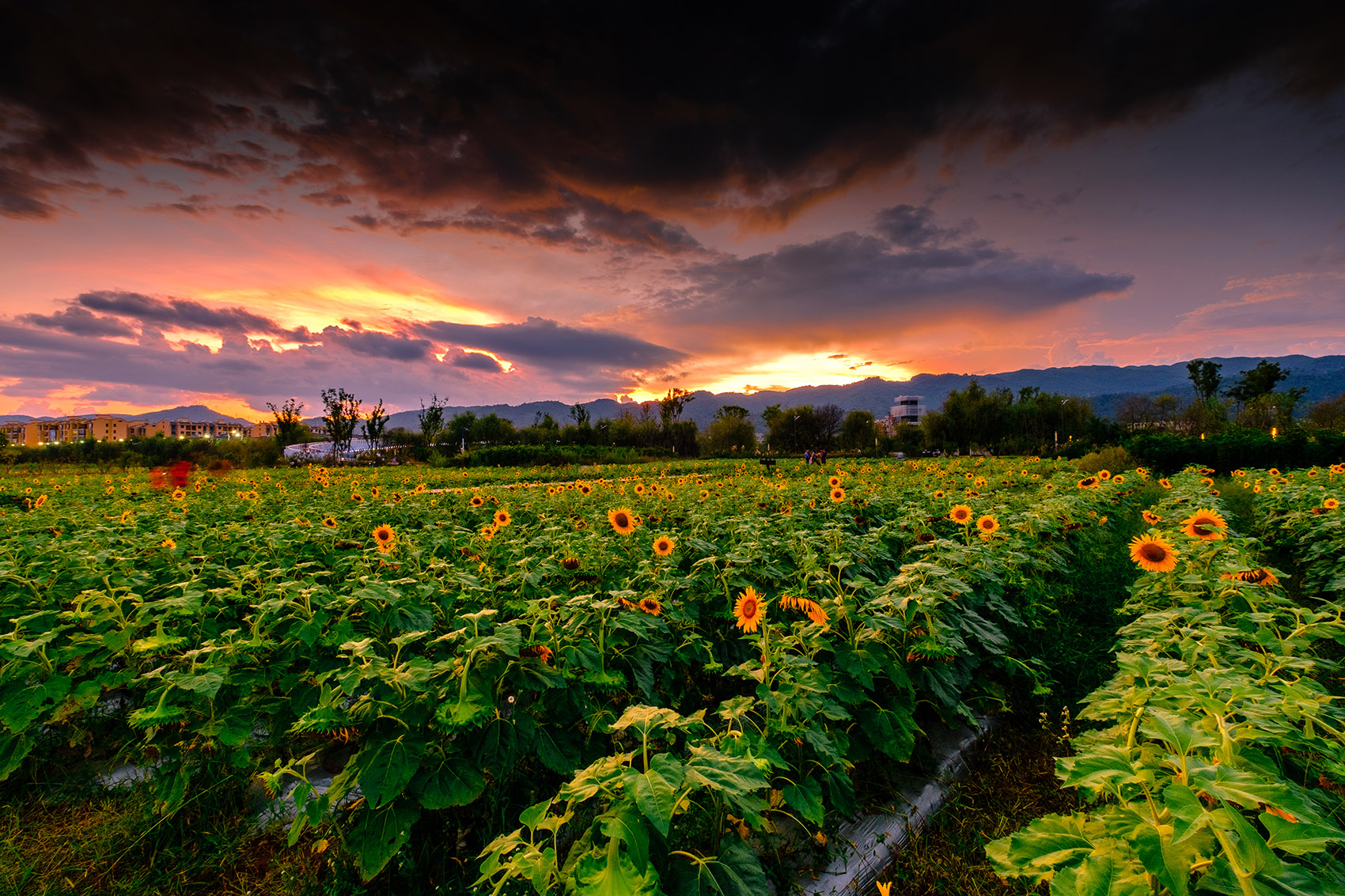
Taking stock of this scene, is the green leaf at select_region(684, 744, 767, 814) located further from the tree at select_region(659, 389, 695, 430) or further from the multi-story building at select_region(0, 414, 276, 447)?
the tree at select_region(659, 389, 695, 430)

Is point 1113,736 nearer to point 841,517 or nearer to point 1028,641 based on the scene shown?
point 1028,641

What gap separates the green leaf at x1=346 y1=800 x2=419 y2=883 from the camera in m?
1.82

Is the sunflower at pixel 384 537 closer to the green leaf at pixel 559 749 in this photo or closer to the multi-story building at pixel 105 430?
the green leaf at pixel 559 749

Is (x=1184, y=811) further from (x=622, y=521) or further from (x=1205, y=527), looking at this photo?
(x=1205, y=527)

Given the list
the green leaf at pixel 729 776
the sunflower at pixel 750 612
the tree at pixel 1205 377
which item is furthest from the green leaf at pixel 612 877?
the tree at pixel 1205 377

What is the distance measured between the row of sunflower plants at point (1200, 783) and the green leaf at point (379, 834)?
6.14 ft

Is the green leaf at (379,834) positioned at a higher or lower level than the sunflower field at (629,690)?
lower

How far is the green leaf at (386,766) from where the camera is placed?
1.81m

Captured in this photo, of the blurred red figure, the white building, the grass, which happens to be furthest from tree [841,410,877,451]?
the white building

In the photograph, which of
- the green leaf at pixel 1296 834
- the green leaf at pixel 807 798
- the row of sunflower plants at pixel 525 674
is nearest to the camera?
the green leaf at pixel 1296 834

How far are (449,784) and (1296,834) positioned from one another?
2.30 meters

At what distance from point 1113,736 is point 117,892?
3962 mm

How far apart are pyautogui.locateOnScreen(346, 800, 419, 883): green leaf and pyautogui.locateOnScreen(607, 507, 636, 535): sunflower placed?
2.70 metres

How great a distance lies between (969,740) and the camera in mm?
3186
